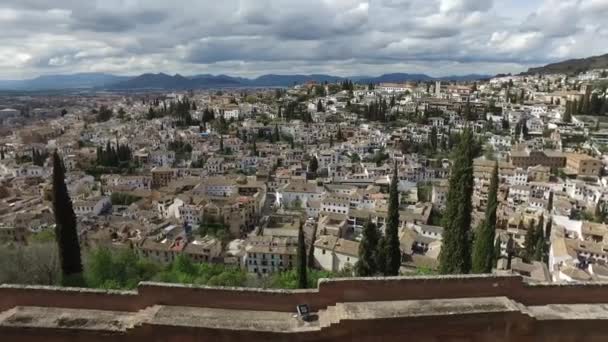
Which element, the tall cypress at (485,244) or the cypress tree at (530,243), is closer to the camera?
the tall cypress at (485,244)

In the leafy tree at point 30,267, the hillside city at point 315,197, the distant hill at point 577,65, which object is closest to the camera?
the leafy tree at point 30,267

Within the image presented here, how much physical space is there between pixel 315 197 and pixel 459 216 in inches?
1148

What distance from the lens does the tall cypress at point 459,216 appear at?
16.2 metres

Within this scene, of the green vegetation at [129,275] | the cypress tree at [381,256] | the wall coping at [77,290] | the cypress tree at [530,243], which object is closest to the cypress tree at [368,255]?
the cypress tree at [381,256]

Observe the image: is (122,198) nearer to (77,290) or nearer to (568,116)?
(77,290)

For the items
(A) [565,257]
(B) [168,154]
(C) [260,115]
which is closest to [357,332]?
(A) [565,257]

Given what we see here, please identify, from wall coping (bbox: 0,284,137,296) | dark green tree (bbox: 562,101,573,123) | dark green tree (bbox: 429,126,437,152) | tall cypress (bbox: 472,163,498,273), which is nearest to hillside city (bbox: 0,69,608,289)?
tall cypress (bbox: 472,163,498,273)

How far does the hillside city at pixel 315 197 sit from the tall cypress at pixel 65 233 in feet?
0.21

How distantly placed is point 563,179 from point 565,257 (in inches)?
1005

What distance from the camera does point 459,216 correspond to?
16188mm

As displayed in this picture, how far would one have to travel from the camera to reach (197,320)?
785 cm

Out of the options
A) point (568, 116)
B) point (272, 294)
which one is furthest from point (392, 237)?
point (568, 116)

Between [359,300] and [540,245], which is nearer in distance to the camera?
[359,300]

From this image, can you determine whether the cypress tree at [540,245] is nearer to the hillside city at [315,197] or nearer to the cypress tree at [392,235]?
the hillside city at [315,197]
